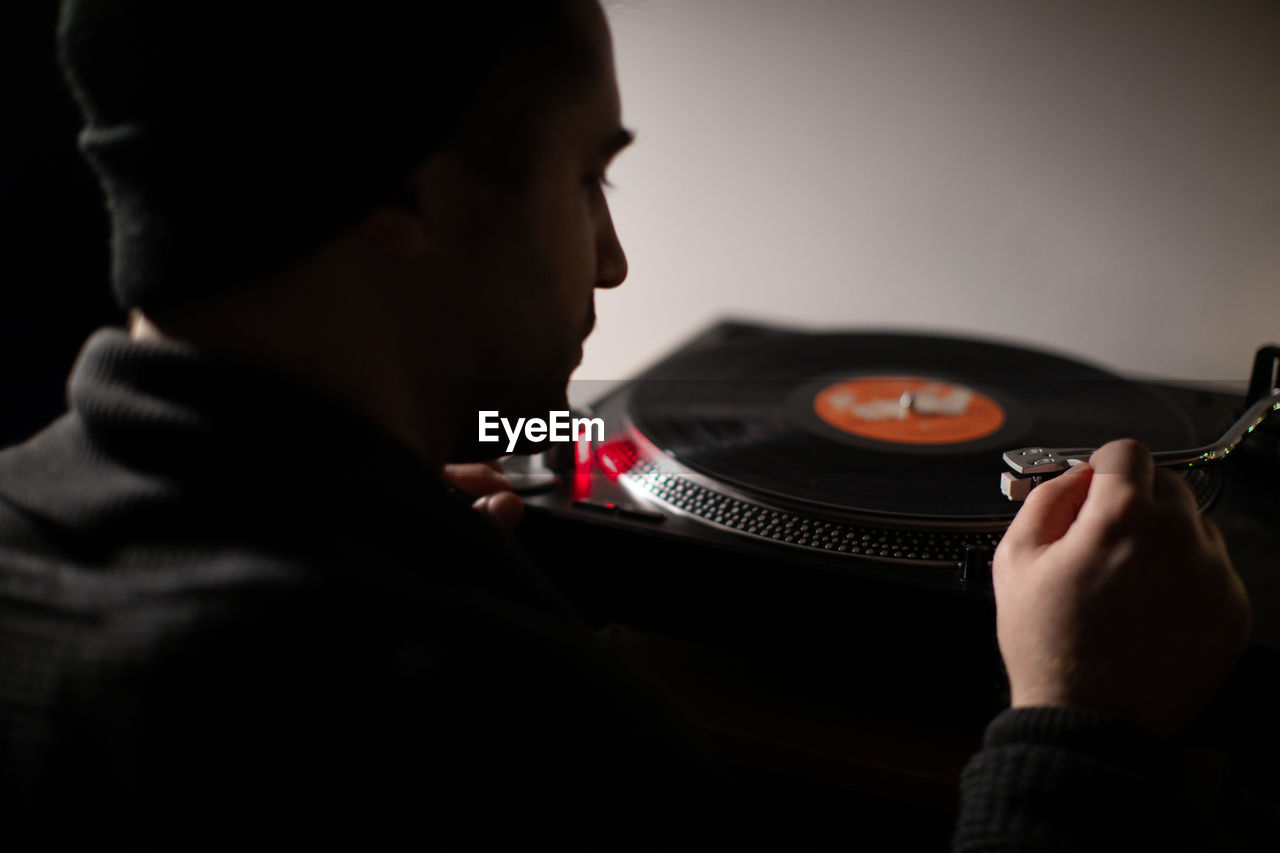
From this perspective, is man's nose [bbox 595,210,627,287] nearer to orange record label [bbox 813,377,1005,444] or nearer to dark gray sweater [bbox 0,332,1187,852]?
dark gray sweater [bbox 0,332,1187,852]

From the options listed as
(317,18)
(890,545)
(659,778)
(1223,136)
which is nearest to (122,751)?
(659,778)

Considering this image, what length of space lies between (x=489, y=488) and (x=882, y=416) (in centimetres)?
43

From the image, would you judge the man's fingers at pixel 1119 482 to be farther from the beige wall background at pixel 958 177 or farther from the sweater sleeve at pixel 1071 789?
the beige wall background at pixel 958 177

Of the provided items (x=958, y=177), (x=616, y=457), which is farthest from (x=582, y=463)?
(x=958, y=177)

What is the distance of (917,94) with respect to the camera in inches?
52.7

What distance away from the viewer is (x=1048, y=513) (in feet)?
1.96

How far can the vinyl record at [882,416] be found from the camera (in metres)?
0.84

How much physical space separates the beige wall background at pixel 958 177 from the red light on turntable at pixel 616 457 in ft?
0.51

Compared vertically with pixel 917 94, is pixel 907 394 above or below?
below

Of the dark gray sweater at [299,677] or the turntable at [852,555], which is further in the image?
the turntable at [852,555]

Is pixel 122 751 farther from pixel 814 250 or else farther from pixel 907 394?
pixel 814 250

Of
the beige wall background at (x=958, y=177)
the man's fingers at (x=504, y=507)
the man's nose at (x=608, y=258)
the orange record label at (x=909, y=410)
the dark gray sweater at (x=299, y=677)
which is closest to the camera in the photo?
the dark gray sweater at (x=299, y=677)

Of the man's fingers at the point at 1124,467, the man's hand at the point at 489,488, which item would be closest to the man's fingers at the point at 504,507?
the man's hand at the point at 489,488

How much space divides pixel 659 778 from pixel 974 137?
3.74ft
